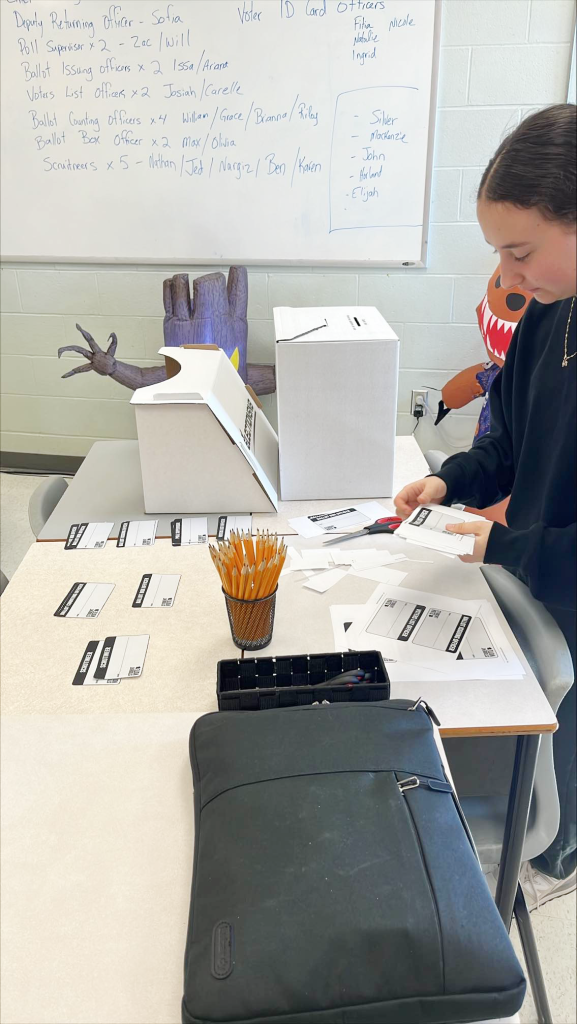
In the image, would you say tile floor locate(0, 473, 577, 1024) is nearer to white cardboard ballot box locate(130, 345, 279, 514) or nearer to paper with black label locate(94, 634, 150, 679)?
paper with black label locate(94, 634, 150, 679)

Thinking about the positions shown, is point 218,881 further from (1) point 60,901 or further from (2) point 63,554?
(2) point 63,554

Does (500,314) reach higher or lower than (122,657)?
higher

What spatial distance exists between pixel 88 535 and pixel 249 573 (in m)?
0.60

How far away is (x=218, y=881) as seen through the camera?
745mm

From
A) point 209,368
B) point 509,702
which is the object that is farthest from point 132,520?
point 509,702

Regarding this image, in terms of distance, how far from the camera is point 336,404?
166cm

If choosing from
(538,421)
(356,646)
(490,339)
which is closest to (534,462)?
(538,421)

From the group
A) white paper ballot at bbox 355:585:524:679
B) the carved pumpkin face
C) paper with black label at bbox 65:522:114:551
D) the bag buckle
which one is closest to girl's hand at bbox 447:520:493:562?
white paper ballot at bbox 355:585:524:679

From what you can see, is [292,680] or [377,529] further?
[377,529]

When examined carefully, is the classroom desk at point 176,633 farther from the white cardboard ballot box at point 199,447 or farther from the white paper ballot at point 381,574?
the white cardboard ballot box at point 199,447

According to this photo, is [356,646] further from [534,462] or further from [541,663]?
[534,462]

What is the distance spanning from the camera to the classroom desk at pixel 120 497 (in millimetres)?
1653

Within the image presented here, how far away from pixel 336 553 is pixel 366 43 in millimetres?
2082

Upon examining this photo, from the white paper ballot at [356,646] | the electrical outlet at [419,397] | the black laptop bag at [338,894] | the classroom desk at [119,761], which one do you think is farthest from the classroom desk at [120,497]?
the electrical outlet at [419,397]
